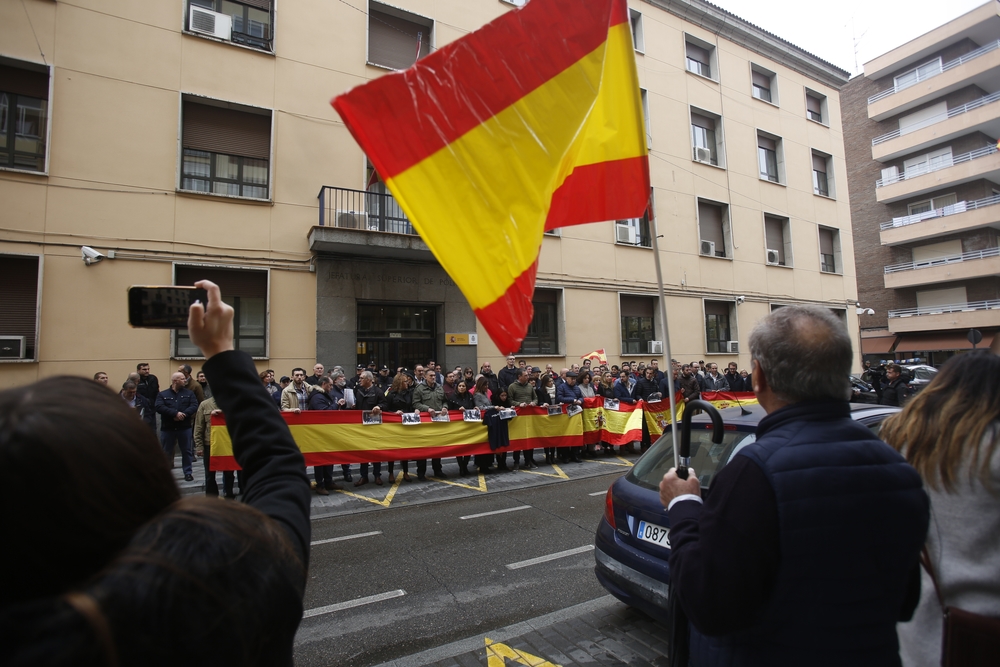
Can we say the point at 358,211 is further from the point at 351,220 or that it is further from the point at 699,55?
the point at 699,55

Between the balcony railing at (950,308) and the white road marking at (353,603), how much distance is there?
122 ft

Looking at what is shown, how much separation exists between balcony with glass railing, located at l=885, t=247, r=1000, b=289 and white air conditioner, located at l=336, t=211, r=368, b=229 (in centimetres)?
3407

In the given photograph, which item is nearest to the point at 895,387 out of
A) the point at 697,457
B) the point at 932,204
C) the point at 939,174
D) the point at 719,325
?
the point at 719,325

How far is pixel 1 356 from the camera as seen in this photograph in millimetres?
9953

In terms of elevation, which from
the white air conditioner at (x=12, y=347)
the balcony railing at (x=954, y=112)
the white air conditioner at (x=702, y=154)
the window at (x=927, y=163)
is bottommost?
the white air conditioner at (x=12, y=347)

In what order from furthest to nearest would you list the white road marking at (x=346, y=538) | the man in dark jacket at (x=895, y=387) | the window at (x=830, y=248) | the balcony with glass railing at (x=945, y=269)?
1. the balcony with glass railing at (x=945, y=269)
2. the window at (x=830, y=248)
3. the man in dark jacket at (x=895, y=387)
4. the white road marking at (x=346, y=538)

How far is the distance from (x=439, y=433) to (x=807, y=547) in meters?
8.11

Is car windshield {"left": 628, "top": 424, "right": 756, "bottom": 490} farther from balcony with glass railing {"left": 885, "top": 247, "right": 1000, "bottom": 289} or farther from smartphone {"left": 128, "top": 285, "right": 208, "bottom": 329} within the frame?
balcony with glass railing {"left": 885, "top": 247, "right": 1000, "bottom": 289}

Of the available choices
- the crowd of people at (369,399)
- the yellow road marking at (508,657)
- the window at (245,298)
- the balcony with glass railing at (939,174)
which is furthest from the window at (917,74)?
the yellow road marking at (508,657)

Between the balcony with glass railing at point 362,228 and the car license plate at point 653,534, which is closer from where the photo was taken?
the car license plate at point 653,534

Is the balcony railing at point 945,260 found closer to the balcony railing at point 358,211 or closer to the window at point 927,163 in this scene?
the window at point 927,163

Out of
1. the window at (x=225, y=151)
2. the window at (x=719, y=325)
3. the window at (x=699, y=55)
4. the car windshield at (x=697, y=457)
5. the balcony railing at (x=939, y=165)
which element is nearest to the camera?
the car windshield at (x=697, y=457)

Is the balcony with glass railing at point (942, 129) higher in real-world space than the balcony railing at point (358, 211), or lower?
higher

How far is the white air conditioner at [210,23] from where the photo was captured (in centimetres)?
1196
